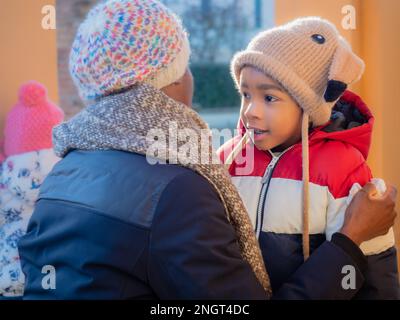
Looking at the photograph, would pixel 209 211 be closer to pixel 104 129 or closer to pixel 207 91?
pixel 104 129

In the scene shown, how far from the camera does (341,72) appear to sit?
6.75ft

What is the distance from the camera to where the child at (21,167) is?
2711 millimetres

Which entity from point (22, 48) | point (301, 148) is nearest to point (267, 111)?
point (301, 148)

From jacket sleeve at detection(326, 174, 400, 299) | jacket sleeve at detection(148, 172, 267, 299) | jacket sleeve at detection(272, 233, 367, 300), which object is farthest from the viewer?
jacket sleeve at detection(326, 174, 400, 299)

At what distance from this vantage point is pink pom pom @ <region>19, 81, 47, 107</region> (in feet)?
9.65

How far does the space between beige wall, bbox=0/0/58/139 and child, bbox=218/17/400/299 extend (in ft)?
4.74

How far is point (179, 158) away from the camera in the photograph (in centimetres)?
148

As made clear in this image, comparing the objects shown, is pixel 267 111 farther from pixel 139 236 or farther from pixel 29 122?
pixel 29 122

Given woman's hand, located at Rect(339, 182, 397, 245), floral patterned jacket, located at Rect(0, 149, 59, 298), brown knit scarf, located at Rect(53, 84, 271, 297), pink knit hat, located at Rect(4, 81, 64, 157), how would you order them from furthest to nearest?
pink knit hat, located at Rect(4, 81, 64, 157)
floral patterned jacket, located at Rect(0, 149, 59, 298)
woman's hand, located at Rect(339, 182, 397, 245)
brown knit scarf, located at Rect(53, 84, 271, 297)

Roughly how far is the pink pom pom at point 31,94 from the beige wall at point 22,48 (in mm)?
212

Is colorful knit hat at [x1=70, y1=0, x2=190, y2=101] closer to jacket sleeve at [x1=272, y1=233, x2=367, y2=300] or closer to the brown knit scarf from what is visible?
the brown knit scarf

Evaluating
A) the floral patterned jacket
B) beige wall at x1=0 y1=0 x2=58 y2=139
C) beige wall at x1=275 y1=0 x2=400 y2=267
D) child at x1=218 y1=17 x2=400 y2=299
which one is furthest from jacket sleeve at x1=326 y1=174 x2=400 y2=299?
beige wall at x1=0 y1=0 x2=58 y2=139

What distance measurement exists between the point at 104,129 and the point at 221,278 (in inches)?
19.6

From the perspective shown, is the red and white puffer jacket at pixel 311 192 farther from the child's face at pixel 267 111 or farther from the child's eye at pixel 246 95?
the child's eye at pixel 246 95
